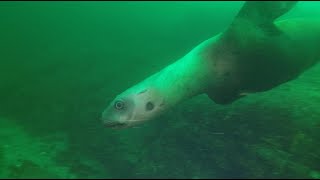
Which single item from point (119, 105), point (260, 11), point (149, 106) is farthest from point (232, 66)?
point (119, 105)

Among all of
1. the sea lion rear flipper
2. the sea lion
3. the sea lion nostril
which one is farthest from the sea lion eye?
the sea lion rear flipper

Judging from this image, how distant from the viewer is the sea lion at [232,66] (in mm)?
4570

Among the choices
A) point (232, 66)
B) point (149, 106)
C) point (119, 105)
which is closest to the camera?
point (119, 105)

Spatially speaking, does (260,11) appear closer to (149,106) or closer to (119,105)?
(149,106)

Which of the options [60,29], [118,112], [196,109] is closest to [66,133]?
Answer: [196,109]

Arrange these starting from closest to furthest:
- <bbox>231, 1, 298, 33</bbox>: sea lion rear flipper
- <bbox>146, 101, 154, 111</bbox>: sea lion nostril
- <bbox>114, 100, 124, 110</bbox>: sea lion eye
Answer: <bbox>114, 100, 124, 110</bbox>: sea lion eye, <bbox>146, 101, 154, 111</bbox>: sea lion nostril, <bbox>231, 1, 298, 33</bbox>: sea lion rear flipper

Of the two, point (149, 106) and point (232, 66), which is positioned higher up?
point (232, 66)

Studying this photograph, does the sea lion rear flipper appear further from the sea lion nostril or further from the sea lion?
the sea lion nostril

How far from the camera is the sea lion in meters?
4.57

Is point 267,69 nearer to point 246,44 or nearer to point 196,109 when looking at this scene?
point 246,44

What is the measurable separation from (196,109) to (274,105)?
120cm

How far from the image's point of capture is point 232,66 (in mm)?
5105

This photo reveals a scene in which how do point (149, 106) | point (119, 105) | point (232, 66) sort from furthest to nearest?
point (232, 66) < point (149, 106) < point (119, 105)

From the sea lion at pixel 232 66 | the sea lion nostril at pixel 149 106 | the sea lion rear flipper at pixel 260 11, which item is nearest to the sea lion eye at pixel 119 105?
the sea lion at pixel 232 66
